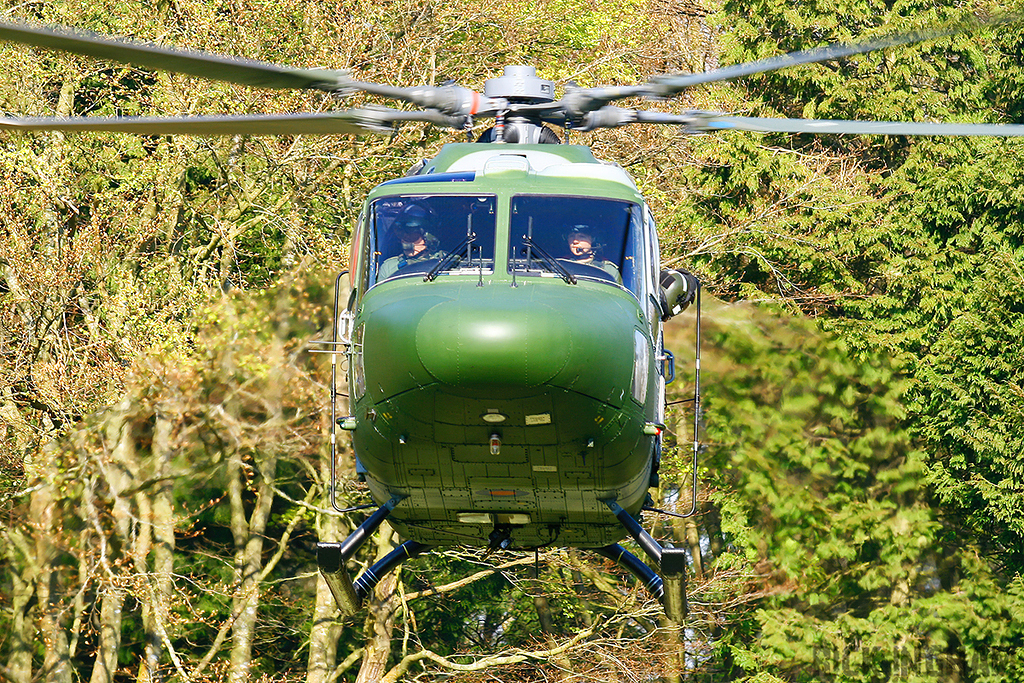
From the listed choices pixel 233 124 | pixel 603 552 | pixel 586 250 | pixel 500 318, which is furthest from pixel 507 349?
pixel 603 552

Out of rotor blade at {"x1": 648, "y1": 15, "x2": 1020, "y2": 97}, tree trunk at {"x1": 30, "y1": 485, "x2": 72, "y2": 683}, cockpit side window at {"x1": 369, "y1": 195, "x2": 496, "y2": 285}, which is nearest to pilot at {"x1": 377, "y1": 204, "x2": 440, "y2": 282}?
cockpit side window at {"x1": 369, "y1": 195, "x2": 496, "y2": 285}

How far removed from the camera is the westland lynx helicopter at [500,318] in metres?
7.10

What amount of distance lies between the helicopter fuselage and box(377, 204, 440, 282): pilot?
0.01 metres

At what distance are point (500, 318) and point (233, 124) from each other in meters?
1.83

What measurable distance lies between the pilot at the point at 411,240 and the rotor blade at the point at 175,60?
0.88m

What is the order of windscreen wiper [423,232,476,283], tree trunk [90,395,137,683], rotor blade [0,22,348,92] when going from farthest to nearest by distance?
1. tree trunk [90,395,137,683]
2. windscreen wiper [423,232,476,283]
3. rotor blade [0,22,348,92]

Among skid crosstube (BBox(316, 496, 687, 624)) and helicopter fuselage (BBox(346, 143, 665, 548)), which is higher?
helicopter fuselage (BBox(346, 143, 665, 548))

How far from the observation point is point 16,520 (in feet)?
57.5

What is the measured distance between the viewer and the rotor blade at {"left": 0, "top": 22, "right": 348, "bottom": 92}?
20.5 ft

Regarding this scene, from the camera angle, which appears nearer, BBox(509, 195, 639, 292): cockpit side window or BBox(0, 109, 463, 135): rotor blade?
BBox(0, 109, 463, 135): rotor blade

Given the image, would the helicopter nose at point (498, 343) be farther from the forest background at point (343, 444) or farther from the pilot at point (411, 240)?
the forest background at point (343, 444)

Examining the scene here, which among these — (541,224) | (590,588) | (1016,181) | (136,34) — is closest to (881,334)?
(1016,181)

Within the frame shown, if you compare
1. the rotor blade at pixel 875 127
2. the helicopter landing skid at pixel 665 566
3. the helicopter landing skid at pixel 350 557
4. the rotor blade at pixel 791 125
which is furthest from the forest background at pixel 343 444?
the rotor blade at pixel 875 127

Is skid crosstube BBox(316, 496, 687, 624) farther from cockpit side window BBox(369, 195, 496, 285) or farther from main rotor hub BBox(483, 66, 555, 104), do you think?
main rotor hub BBox(483, 66, 555, 104)
